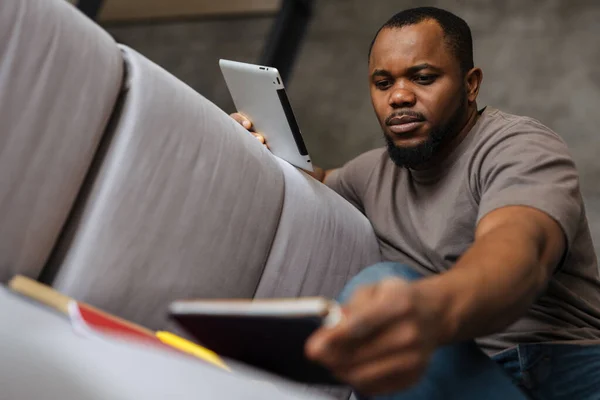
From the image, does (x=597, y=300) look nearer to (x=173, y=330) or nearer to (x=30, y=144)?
(x=173, y=330)

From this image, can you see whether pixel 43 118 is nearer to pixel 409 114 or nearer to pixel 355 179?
pixel 409 114

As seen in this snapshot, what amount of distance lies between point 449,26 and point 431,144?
0.84ft

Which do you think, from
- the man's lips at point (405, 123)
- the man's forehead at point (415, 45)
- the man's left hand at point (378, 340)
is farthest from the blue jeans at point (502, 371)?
the man's forehead at point (415, 45)

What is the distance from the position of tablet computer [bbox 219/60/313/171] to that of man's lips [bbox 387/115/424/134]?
19 centimetres

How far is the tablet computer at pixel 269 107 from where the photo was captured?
1.12 meters

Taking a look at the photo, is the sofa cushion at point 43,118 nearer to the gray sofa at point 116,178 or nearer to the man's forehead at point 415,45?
the gray sofa at point 116,178

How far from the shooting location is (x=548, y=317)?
104 centimetres

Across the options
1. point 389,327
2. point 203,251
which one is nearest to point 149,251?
point 203,251

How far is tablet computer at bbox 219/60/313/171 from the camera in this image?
1.12 meters

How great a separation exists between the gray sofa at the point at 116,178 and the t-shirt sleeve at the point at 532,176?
Result: 1.29ft

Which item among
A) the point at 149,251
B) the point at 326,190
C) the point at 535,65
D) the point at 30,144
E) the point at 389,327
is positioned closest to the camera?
the point at 389,327

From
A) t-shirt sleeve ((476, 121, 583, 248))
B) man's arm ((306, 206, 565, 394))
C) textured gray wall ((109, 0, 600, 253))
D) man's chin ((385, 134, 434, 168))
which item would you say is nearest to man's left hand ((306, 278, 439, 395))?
man's arm ((306, 206, 565, 394))

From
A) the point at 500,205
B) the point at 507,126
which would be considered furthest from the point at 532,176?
the point at 507,126

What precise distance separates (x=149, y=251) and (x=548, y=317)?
680mm
